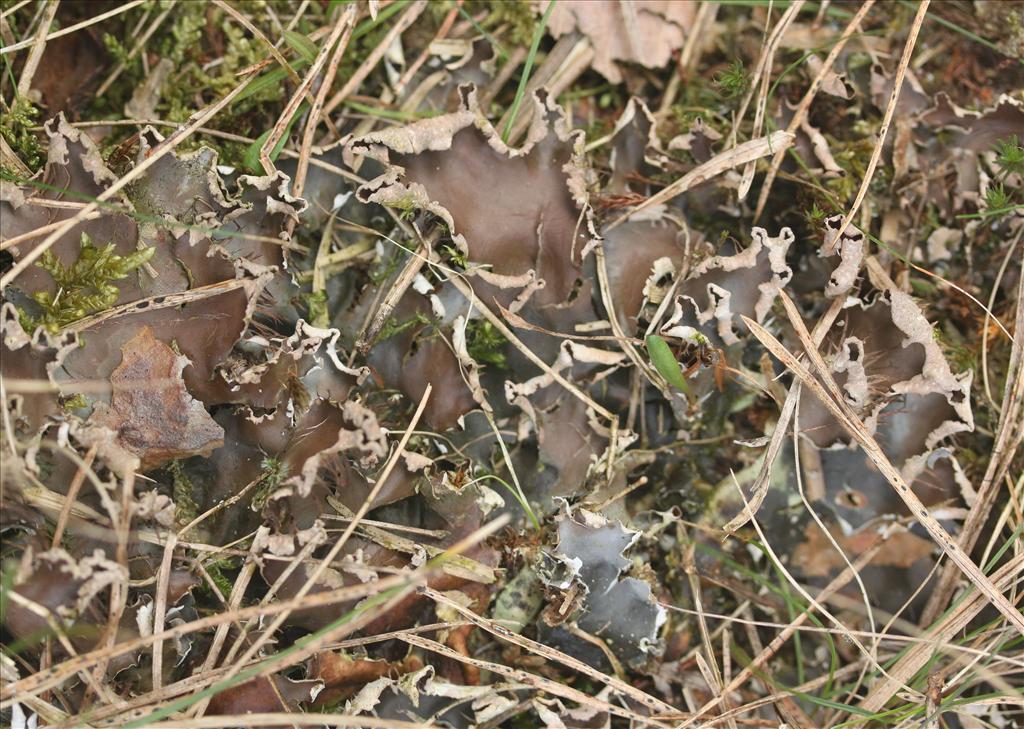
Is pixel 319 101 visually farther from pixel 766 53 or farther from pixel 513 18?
pixel 766 53

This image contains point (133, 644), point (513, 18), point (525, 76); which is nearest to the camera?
point (133, 644)

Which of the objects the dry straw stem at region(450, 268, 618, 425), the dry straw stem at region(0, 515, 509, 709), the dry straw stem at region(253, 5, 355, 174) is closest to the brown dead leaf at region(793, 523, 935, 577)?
the dry straw stem at region(450, 268, 618, 425)

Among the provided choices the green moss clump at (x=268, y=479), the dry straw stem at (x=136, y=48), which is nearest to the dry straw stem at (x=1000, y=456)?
the green moss clump at (x=268, y=479)

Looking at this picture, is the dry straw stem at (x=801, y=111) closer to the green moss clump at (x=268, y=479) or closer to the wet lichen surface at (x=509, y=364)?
the wet lichen surface at (x=509, y=364)

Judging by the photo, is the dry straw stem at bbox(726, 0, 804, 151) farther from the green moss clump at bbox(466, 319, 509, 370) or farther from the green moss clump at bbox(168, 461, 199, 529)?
A: the green moss clump at bbox(168, 461, 199, 529)

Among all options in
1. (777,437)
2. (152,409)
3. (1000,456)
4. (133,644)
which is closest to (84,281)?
(152,409)

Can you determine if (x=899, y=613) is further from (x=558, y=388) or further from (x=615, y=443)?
(x=558, y=388)

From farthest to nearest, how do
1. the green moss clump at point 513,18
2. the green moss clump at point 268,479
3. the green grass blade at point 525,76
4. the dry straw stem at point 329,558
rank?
1. the green moss clump at point 513,18
2. the green grass blade at point 525,76
3. the green moss clump at point 268,479
4. the dry straw stem at point 329,558
